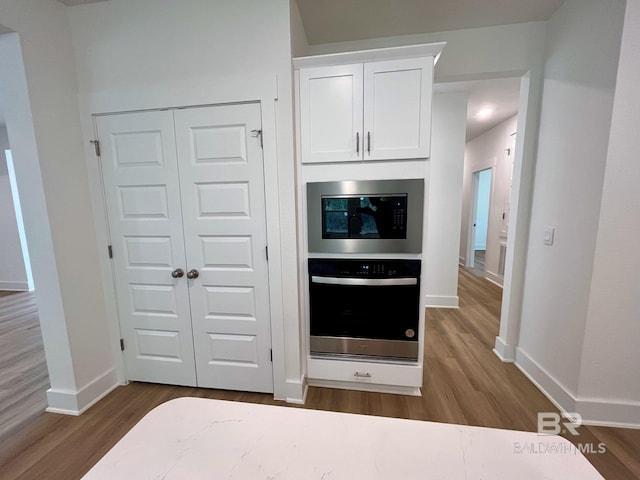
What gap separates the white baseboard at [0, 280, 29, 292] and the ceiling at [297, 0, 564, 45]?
19.8 ft

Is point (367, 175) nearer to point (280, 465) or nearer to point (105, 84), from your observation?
point (280, 465)

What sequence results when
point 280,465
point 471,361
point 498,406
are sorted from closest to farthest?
point 280,465 < point 498,406 < point 471,361

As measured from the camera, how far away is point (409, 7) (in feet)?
5.86

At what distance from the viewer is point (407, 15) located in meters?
1.86

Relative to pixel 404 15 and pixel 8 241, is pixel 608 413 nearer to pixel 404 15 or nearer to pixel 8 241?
pixel 404 15

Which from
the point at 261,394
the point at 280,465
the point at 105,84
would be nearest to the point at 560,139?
the point at 280,465

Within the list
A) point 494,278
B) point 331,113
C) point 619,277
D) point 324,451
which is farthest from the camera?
point 494,278

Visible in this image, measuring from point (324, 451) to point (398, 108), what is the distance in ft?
5.65

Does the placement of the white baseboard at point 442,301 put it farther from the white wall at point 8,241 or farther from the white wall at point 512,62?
the white wall at point 8,241

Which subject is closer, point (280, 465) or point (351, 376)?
point (280, 465)

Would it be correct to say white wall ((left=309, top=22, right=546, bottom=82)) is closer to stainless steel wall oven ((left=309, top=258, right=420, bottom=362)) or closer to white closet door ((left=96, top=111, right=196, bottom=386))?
stainless steel wall oven ((left=309, top=258, right=420, bottom=362))

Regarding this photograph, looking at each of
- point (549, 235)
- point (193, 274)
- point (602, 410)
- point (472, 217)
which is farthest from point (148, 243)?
point (472, 217)

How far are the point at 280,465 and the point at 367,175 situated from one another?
1509mm

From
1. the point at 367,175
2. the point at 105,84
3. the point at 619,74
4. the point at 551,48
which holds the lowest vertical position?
the point at 367,175
